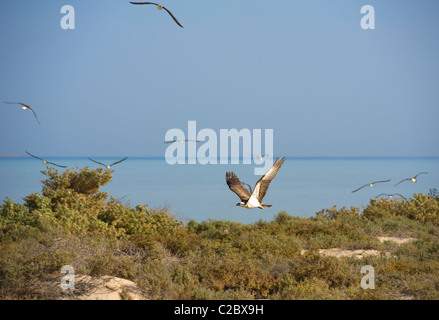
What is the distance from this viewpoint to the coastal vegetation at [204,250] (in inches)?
352

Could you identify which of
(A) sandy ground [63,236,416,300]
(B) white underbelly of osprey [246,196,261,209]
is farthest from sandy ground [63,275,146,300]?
(B) white underbelly of osprey [246,196,261,209]

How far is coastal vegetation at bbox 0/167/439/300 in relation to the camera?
8.93 m

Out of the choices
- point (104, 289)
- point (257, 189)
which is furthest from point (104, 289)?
point (257, 189)

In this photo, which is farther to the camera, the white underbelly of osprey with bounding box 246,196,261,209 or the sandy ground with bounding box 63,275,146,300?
the white underbelly of osprey with bounding box 246,196,261,209

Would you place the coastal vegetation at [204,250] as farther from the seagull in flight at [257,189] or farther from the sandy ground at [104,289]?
the seagull in flight at [257,189]

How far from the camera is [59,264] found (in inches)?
356

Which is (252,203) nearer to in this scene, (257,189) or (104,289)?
(257,189)

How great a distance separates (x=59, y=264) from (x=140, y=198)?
30.2 m

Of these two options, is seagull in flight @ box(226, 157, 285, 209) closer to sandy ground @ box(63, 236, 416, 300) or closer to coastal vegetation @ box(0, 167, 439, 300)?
coastal vegetation @ box(0, 167, 439, 300)

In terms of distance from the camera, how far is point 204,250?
11930mm

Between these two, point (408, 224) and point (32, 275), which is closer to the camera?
point (32, 275)
